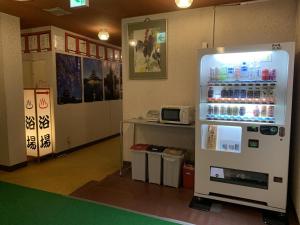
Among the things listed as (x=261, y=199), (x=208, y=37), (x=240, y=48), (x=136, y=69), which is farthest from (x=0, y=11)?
(x=261, y=199)

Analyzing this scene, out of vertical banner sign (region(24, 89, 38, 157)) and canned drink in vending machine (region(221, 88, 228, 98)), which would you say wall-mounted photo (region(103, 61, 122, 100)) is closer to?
vertical banner sign (region(24, 89, 38, 157))

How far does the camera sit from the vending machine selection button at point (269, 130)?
2.48 m

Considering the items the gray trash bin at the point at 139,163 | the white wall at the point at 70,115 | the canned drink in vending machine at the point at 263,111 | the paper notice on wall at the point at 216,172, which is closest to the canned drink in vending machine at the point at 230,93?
the canned drink in vending machine at the point at 263,111

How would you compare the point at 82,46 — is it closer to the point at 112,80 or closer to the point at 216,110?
the point at 112,80

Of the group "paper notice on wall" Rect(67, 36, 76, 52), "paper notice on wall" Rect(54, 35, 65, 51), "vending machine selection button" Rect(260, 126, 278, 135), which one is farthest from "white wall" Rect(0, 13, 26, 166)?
"vending machine selection button" Rect(260, 126, 278, 135)

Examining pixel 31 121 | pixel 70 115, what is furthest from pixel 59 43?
pixel 31 121

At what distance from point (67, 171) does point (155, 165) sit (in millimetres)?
1629

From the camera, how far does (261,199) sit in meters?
2.59

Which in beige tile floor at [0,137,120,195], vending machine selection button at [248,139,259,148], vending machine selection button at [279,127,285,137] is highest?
vending machine selection button at [279,127,285,137]

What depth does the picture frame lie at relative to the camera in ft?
12.1

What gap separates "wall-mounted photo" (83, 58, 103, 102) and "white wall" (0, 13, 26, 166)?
5.13 feet

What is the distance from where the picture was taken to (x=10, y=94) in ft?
12.8

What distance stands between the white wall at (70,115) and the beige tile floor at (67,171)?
0.39m

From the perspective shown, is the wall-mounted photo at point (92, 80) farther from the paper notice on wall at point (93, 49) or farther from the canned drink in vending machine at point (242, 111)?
the canned drink in vending machine at point (242, 111)
